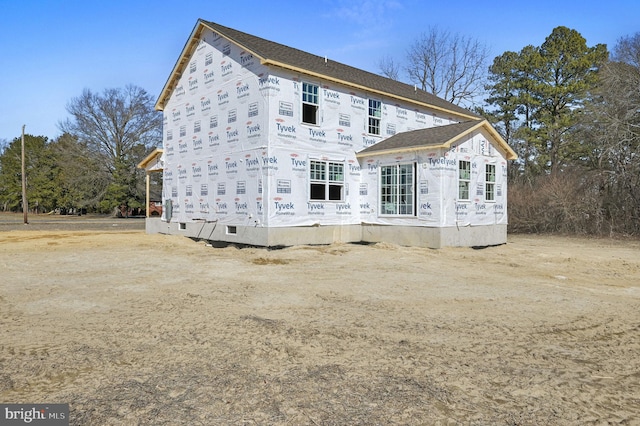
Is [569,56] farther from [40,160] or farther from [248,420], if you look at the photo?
[40,160]

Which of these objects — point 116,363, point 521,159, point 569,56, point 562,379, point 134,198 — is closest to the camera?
point 562,379

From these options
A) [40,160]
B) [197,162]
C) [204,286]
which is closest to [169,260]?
[204,286]

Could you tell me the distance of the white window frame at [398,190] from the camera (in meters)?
15.8

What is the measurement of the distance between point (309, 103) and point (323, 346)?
12.4 m

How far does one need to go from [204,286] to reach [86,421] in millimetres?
5387

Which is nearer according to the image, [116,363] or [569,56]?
[116,363]

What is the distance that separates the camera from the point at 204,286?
854 centimetres

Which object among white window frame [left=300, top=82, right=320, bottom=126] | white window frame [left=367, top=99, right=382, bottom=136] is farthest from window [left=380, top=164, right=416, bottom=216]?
white window frame [left=300, top=82, right=320, bottom=126]

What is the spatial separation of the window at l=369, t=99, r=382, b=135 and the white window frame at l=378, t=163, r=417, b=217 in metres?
2.22

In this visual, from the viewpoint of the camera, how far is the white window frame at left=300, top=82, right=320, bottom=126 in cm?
1591

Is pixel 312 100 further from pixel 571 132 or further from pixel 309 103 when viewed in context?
pixel 571 132

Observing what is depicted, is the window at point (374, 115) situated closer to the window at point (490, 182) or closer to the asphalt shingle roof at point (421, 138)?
the asphalt shingle roof at point (421, 138)

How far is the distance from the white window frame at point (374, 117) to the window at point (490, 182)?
4622mm

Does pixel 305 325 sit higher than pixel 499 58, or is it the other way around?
pixel 499 58
